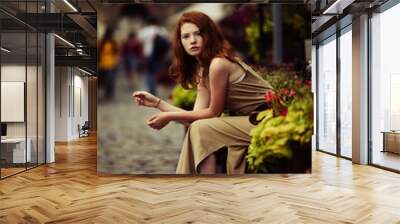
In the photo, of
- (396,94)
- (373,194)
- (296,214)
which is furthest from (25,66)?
(396,94)

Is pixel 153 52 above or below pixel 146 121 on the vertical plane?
above

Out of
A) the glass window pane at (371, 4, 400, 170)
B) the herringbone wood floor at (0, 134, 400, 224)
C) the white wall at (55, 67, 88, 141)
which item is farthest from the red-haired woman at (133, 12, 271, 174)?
the white wall at (55, 67, 88, 141)

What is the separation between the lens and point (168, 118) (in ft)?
20.6

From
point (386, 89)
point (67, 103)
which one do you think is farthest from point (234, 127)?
point (67, 103)

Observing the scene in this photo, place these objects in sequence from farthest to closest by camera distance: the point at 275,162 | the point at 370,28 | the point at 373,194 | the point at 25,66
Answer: the point at 370,28 < the point at 25,66 < the point at 275,162 < the point at 373,194

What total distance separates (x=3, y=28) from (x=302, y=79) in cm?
456

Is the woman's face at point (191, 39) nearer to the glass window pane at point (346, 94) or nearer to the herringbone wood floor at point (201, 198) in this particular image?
the herringbone wood floor at point (201, 198)

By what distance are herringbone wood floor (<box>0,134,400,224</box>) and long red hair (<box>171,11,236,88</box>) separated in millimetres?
1551

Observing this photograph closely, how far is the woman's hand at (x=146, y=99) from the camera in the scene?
6.33 meters

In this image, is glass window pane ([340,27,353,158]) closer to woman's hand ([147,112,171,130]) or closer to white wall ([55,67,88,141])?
woman's hand ([147,112,171,130])

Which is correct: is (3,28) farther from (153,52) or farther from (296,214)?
(296,214)

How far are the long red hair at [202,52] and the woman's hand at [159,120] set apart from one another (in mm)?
526

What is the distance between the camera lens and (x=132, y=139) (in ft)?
21.0

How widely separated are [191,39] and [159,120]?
4.13ft
